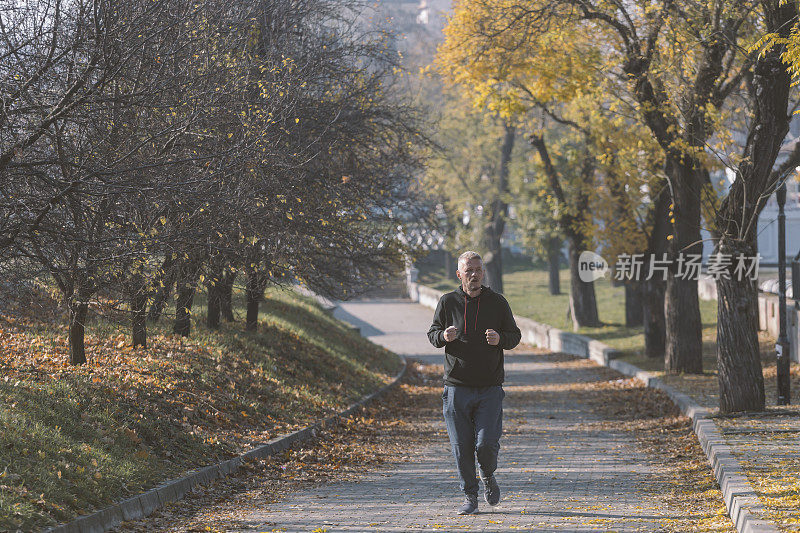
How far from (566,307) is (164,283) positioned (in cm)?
3282

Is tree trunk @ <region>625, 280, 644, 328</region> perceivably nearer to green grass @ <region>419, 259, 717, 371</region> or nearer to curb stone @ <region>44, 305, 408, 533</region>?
green grass @ <region>419, 259, 717, 371</region>

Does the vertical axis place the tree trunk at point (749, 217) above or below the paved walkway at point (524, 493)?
above

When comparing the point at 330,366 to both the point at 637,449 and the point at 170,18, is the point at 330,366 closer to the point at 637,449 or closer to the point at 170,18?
the point at 637,449

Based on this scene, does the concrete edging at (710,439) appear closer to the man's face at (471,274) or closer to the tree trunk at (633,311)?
the tree trunk at (633,311)

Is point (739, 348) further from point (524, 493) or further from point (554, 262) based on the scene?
point (554, 262)

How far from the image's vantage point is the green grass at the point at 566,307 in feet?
84.0

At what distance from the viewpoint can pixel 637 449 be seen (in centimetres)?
1242

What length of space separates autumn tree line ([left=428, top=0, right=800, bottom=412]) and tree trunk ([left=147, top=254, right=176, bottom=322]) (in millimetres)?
6806

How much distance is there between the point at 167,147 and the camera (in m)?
10.4

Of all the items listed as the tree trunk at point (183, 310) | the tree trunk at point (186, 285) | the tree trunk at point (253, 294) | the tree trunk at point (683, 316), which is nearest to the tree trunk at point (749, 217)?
the tree trunk at point (683, 316)

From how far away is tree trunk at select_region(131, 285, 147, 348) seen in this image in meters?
11.3

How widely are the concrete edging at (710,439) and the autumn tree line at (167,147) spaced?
520cm

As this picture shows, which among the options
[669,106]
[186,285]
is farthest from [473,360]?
[669,106]
